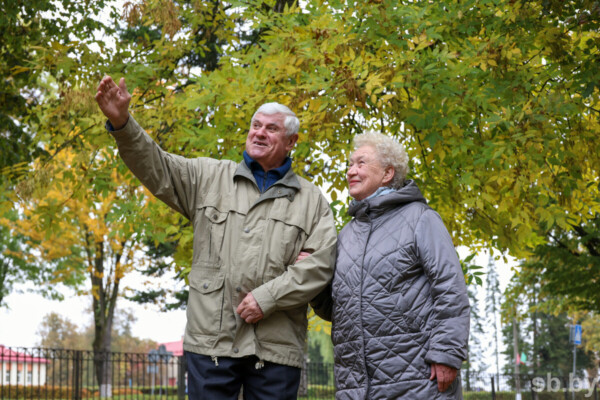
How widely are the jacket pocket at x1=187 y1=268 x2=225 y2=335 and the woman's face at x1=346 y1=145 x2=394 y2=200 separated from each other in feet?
2.60

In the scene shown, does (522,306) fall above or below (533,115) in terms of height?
below

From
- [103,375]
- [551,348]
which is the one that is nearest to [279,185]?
[103,375]

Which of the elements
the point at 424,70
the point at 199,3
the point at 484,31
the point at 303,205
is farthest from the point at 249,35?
the point at 303,205

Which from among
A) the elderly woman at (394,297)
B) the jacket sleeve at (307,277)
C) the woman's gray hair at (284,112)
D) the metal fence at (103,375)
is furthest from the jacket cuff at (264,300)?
the metal fence at (103,375)

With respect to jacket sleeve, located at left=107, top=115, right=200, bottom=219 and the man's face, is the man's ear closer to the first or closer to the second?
the man's face

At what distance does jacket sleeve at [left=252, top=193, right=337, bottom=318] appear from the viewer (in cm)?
306

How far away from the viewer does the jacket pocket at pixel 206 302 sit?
10.1 ft

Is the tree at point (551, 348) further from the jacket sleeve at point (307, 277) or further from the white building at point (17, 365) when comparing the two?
the jacket sleeve at point (307, 277)

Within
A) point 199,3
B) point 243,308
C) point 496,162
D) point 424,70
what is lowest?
point 243,308

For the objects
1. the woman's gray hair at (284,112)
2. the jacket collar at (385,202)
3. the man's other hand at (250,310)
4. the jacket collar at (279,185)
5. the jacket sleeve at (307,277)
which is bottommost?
the man's other hand at (250,310)

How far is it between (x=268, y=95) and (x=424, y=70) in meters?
1.34

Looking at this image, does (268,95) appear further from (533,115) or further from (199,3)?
(199,3)

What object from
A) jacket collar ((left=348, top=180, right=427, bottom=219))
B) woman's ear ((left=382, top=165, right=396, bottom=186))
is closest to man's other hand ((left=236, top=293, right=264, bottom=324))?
jacket collar ((left=348, top=180, right=427, bottom=219))

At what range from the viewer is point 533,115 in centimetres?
566
